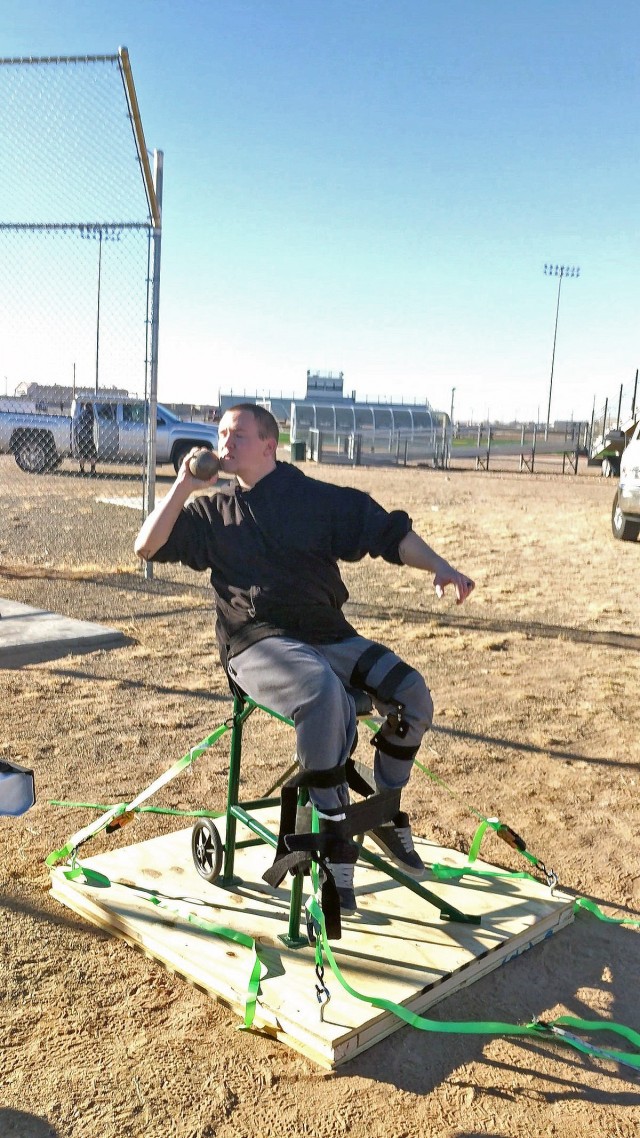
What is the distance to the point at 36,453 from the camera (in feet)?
69.3

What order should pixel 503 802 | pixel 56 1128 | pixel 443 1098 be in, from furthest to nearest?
pixel 503 802 < pixel 443 1098 < pixel 56 1128

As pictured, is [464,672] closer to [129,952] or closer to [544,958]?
[544,958]

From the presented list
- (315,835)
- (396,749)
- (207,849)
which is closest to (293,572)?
(396,749)

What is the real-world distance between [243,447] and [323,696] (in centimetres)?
97

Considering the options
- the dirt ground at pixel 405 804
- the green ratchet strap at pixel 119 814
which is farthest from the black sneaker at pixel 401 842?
the green ratchet strap at pixel 119 814

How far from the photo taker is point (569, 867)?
148 inches


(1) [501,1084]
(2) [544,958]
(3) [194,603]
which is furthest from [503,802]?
(3) [194,603]

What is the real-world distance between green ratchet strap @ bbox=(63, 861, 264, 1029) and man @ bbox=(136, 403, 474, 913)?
1.18 ft

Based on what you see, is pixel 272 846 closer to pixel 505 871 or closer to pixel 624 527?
pixel 505 871

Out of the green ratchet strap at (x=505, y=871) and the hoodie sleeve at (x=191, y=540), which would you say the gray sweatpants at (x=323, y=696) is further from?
the green ratchet strap at (x=505, y=871)

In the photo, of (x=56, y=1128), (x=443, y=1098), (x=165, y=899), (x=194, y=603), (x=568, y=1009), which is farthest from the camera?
(x=194, y=603)

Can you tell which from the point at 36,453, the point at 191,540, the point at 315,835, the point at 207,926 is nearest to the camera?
the point at 315,835

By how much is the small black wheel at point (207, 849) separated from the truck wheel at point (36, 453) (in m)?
18.6

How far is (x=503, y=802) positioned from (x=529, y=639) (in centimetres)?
335
